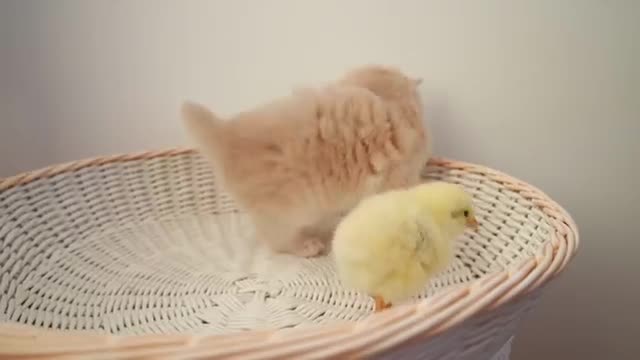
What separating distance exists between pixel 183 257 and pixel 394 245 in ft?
1.39

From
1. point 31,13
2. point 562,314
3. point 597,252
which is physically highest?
point 31,13

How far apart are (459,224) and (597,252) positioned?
401 mm

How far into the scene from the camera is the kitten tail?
0.69 meters

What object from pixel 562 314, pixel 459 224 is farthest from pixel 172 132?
pixel 562 314

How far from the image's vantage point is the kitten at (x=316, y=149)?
2.37 feet

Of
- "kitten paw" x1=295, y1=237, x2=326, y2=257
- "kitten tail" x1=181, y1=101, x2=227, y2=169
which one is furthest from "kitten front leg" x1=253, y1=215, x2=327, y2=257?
"kitten tail" x1=181, y1=101, x2=227, y2=169

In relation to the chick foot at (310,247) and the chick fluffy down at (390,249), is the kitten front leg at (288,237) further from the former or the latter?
the chick fluffy down at (390,249)

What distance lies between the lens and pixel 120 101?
0.96 m

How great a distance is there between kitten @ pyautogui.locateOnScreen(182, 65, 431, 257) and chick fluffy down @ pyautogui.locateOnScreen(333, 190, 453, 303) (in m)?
0.18

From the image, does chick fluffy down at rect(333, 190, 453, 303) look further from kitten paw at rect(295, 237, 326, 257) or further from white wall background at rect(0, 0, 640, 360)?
white wall background at rect(0, 0, 640, 360)

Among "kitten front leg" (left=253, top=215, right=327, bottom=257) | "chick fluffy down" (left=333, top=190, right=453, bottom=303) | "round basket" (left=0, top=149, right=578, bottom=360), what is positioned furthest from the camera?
"kitten front leg" (left=253, top=215, right=327, bottom=257)

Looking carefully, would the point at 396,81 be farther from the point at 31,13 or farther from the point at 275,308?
the point at 31,13

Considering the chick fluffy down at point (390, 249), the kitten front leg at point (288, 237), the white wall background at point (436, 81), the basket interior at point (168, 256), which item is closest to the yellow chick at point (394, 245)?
the chick fluffy down at point (390, 249)

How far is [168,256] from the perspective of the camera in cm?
84
